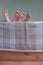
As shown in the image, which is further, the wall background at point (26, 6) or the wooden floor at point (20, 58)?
the wall background at point (26, 6)

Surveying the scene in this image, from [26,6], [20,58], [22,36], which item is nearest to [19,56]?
[20,58]

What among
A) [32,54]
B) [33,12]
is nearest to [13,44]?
[32,54]

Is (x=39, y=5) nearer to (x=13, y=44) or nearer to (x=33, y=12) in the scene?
(x=33, y=12)

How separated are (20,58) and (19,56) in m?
0.02

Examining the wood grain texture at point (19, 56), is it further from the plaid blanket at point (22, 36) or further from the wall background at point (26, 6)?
the wall background at point (26, 6)

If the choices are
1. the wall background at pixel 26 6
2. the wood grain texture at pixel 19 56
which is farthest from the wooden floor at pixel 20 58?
the wall background at pixel 26 6

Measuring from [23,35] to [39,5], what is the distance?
2.81 ft

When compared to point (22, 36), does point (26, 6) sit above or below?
above

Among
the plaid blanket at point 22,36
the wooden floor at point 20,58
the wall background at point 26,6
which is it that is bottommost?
the wooden floor at point 20,58

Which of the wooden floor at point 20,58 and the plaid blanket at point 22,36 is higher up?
the plaid blanket at point 22,36

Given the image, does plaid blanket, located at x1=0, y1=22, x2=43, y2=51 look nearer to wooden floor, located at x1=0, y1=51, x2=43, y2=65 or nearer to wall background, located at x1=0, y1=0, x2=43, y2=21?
wooden floor, located at x1=0, y1=51, x2=43, y2=65

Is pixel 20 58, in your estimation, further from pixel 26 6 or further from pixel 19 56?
pixel 26 6

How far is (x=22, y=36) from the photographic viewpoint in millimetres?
1044

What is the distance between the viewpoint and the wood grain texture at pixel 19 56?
1.04 m
